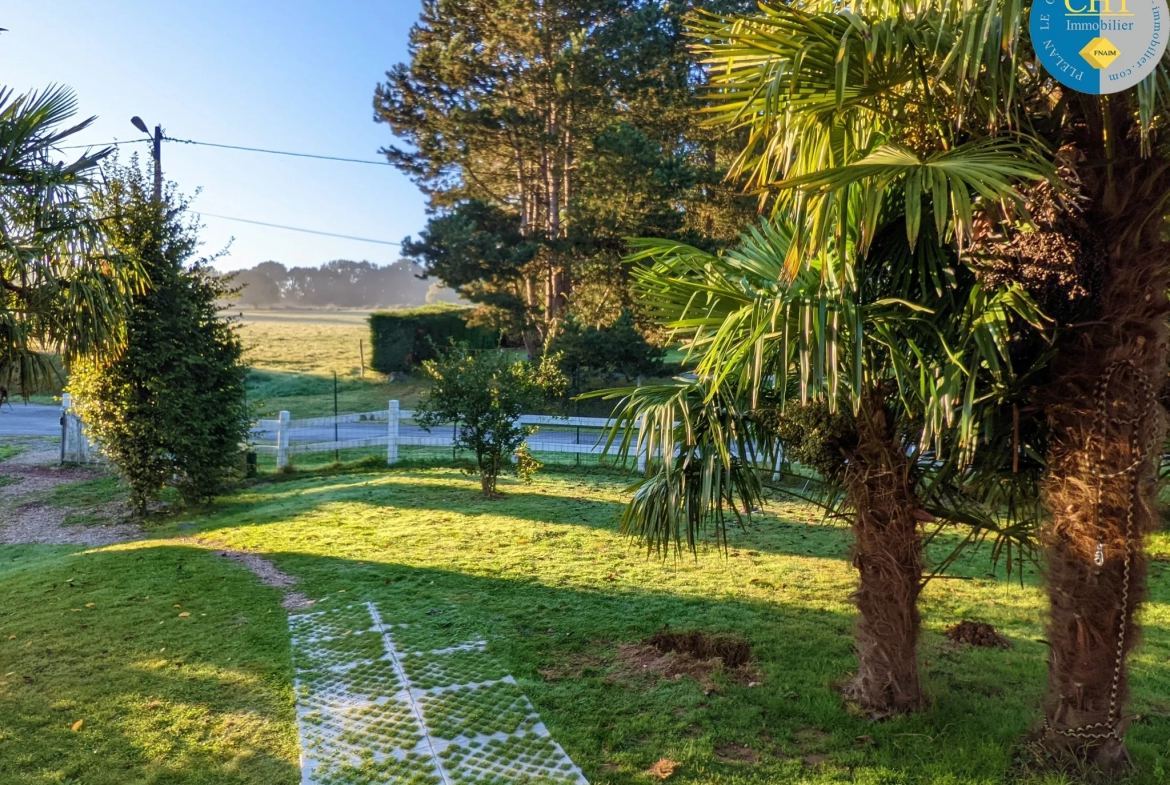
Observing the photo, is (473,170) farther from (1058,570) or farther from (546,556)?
(1058,570)

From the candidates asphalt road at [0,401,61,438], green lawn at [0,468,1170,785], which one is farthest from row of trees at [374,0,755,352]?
green lawn at [0,468,1170,785]

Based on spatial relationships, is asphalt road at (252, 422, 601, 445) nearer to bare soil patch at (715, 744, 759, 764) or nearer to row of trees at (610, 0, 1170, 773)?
bare soil patch at (715, 744, 759, 764)

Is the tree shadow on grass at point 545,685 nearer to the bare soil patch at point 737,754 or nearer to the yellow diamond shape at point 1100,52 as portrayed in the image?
the bare soil patch at point 737,754

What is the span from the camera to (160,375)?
10422 mm

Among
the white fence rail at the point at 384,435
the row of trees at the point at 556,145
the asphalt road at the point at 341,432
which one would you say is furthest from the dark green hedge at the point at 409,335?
the asphalt road at the point at 341,432

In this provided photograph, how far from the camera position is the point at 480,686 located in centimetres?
457

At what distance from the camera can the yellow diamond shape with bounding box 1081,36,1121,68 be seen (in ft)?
9.33

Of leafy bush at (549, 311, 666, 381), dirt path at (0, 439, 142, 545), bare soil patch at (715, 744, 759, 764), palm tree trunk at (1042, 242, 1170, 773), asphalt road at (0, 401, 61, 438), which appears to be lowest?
dirt path at (0, 439, 142, 545)

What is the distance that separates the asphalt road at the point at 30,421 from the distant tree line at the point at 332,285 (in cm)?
4692

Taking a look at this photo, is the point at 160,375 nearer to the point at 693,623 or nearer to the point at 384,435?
the point at 384,435

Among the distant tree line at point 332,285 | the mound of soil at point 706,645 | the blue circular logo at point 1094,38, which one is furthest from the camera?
the distant tree line at point 332,285

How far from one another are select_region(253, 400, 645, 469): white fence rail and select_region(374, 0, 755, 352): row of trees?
18.9 ft

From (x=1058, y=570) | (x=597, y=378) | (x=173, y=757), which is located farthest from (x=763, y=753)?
(x=597, y=378)

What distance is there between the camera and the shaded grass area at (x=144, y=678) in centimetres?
369
